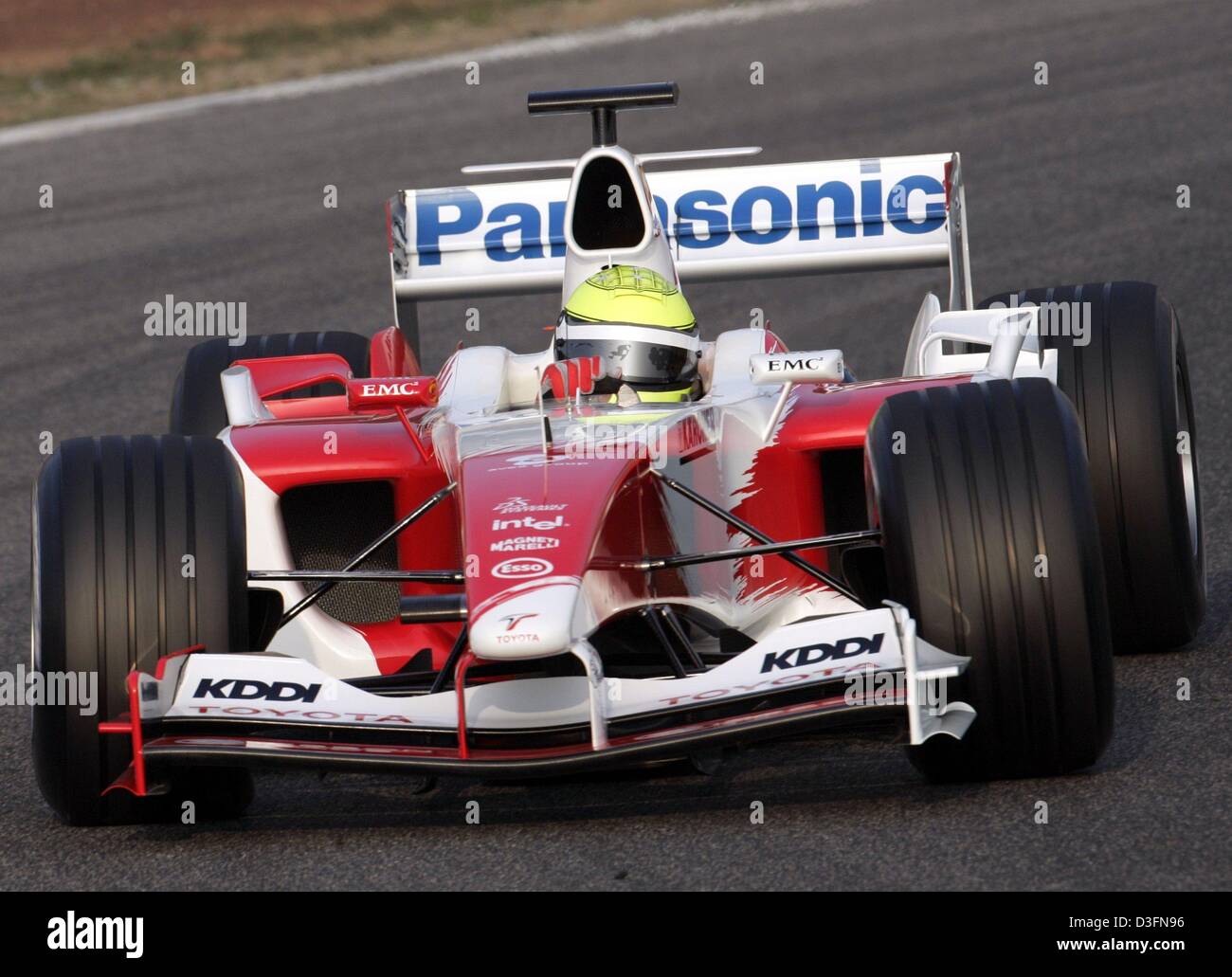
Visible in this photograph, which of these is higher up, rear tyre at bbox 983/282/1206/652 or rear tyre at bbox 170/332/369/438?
rear tyre at bbox 170/332/369/438

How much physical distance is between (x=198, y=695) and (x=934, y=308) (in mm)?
3209

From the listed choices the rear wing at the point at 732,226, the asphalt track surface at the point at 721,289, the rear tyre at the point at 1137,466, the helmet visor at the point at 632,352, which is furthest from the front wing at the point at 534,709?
the rear wing at the point at 732,226

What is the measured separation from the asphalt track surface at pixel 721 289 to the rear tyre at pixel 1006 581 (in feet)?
0.46

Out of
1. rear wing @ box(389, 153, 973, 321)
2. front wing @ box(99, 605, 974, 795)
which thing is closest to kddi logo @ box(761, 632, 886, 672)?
front wing @ box(99, 605, 974, 795)

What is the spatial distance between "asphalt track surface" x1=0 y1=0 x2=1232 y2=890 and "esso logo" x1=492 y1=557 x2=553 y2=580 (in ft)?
2.01

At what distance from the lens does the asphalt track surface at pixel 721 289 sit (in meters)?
4.77

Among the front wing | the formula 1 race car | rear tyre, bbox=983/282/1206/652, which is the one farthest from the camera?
rear tyre, bbox=983/282/1206/652

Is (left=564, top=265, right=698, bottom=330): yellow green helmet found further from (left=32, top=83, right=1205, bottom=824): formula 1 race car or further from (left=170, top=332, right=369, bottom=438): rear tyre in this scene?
(left=170, top=332, right=369, bottom=438): rear tyre

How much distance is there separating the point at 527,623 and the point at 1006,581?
1076 mm

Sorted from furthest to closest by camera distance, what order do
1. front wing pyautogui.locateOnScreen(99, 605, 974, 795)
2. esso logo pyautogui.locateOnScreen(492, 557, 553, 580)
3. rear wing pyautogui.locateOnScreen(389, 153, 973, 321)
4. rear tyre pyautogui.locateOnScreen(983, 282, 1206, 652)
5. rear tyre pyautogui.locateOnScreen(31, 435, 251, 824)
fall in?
rear wing pyautogui.locateOnScreen(389, 153, 973, 321)
rear tyre pyautogui.locateOnScreen(983, 282, 1206, 652)
rear tyre pyautogui.locateOnScreen(31, 435, 251, 824)
esso logo pyautogui.locateOnScreen(492, 557, 553, 580)
front wing pyautogui.locateOnScreen(99, 605, 974, 795)

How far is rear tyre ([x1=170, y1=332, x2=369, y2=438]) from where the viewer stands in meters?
7.26

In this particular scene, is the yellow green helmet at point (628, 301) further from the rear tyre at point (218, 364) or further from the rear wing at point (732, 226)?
the rear tyre at point (218, 364)

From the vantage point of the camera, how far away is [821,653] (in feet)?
15.5

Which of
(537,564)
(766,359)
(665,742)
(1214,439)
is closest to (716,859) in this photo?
(665,742)
